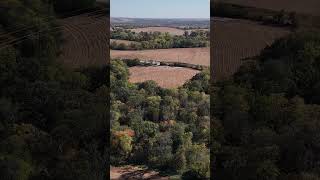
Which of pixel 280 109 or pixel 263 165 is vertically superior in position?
pixel 280 109

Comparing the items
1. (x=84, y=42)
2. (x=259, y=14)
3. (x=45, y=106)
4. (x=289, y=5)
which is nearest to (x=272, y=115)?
(x=259, y=14)

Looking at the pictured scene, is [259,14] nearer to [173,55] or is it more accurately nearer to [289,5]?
[289,5]

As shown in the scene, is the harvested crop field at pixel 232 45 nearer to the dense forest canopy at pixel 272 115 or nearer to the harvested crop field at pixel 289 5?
the dense forest canopy at pixel 272 115

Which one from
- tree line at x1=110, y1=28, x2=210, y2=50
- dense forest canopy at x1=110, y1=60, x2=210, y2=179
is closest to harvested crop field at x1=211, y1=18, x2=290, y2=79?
dense forest canopy at x1=110, y1=60, x2=210, y2=179

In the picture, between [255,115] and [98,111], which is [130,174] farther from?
[255,115]

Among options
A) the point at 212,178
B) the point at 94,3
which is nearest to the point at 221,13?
the point at 94,3

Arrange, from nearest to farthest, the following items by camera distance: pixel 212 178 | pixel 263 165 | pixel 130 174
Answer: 1. pixel 263 165
2. pixel 212 178
3. pixel 130 174

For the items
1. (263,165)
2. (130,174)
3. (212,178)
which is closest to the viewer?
(263,165)

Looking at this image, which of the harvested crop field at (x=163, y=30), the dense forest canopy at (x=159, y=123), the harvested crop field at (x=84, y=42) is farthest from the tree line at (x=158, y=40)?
the harvested crop field at (x=84, y=42)
